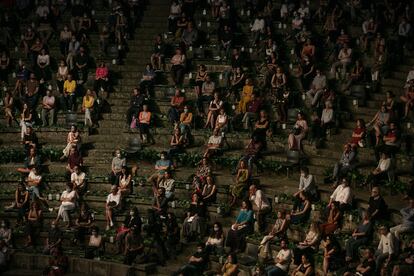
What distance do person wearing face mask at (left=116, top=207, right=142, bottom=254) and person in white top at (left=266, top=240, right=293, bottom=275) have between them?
16.8 ft

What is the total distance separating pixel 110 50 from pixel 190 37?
341 centimetres

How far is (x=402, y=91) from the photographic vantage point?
39.9 meters

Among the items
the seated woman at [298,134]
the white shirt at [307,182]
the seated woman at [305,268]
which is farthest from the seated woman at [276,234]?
the seated woman at [298,134]

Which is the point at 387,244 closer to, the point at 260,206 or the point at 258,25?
the point at 260,206

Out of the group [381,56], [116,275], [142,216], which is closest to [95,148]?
[142,216]

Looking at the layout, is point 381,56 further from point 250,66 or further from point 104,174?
point 104,174

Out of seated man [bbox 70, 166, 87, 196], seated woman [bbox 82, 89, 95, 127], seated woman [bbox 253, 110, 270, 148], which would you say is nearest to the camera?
seated man [bbox 70, 166, 87, 196]

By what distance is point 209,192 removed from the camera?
3700 cm

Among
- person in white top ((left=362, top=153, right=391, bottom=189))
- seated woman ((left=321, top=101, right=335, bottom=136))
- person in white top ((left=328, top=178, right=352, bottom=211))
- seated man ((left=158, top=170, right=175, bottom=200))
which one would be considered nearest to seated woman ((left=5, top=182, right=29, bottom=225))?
seated man ((left=158, top=170, right=175, bottom=200))

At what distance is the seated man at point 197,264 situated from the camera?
3334 centimetres

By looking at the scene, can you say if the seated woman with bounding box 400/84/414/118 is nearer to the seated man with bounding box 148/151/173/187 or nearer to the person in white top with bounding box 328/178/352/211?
the person in white top with bounding box 328/178/352/211

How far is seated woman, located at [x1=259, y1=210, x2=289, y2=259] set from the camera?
33781mm

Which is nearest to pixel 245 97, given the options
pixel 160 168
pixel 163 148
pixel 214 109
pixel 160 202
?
pixel 214 109

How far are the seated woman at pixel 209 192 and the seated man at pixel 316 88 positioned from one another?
5605mm
